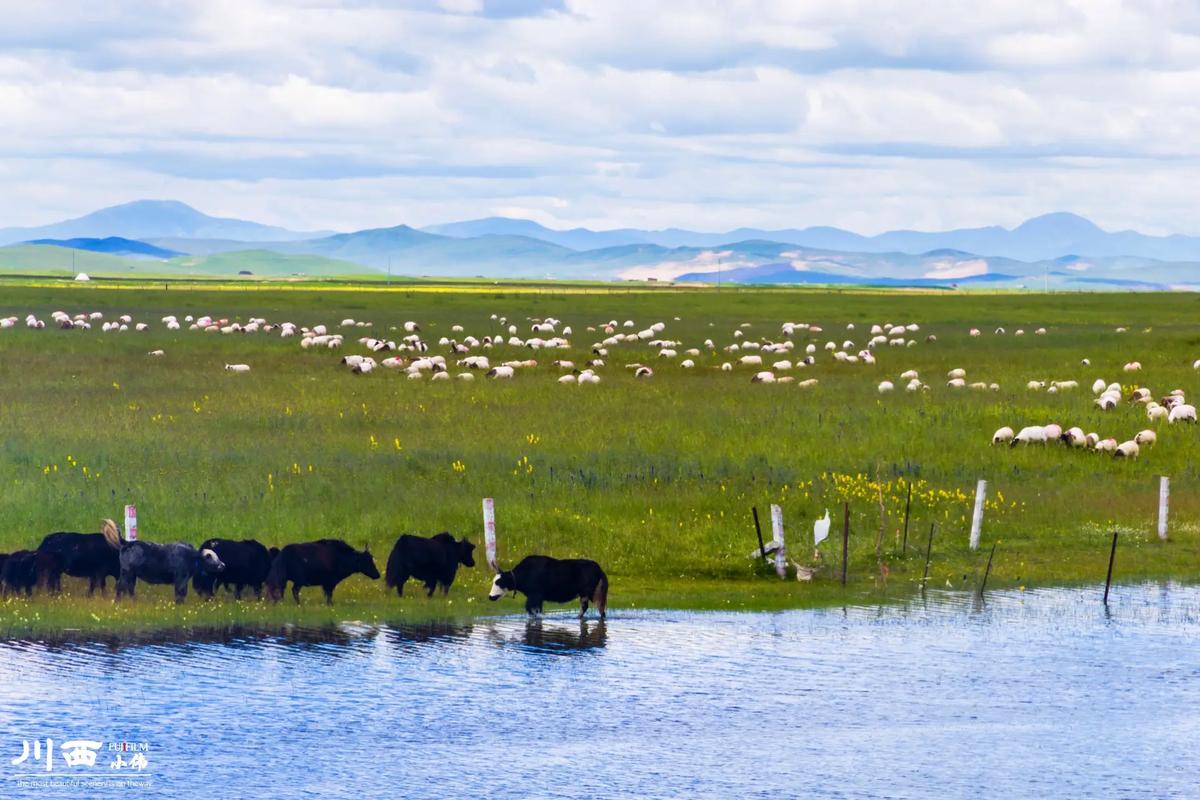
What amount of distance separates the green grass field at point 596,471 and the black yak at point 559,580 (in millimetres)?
1099

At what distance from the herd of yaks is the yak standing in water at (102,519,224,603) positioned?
0.6 inches

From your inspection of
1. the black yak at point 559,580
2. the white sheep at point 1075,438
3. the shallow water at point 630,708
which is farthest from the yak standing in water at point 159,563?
the white sheep at point 1075,438

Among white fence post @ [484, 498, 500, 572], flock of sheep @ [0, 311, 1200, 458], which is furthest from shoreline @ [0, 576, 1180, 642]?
flock of sheep @ [0, 311, 1200, 458]

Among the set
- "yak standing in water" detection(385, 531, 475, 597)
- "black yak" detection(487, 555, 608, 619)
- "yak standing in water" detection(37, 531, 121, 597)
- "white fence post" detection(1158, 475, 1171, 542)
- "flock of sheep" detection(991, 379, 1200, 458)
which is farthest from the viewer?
"flock of sheep" detection(991, 379, 1200, 458)

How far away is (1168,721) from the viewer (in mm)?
19609

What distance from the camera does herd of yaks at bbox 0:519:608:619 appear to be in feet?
82.8

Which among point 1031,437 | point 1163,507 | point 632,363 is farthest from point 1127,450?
point 632,363

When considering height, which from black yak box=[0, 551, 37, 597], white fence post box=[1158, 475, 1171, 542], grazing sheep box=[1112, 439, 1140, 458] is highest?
grazing sheep box=[1112, 439, 1140, 458]

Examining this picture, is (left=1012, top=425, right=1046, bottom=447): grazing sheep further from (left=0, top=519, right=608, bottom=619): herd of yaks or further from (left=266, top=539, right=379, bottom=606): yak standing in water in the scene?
(left=266, top=539, right=379, bottom=606): yak standing in water

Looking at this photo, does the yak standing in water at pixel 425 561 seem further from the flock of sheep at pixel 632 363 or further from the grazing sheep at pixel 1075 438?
the grazing sheep at pixel 1075 438

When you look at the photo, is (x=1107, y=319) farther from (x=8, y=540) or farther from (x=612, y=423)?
(x=8, y=540)

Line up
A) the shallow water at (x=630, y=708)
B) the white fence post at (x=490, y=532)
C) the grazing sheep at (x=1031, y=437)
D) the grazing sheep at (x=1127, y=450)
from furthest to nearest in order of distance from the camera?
the grazing sheep at (x=1031, y=437) → the grazing sheep at (x=1127, y=450) → the white fence post at (x=490, y=532) → the shallow water at (x=630, y=708)

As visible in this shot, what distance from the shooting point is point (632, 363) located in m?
66.1

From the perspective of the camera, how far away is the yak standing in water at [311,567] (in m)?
25.7
